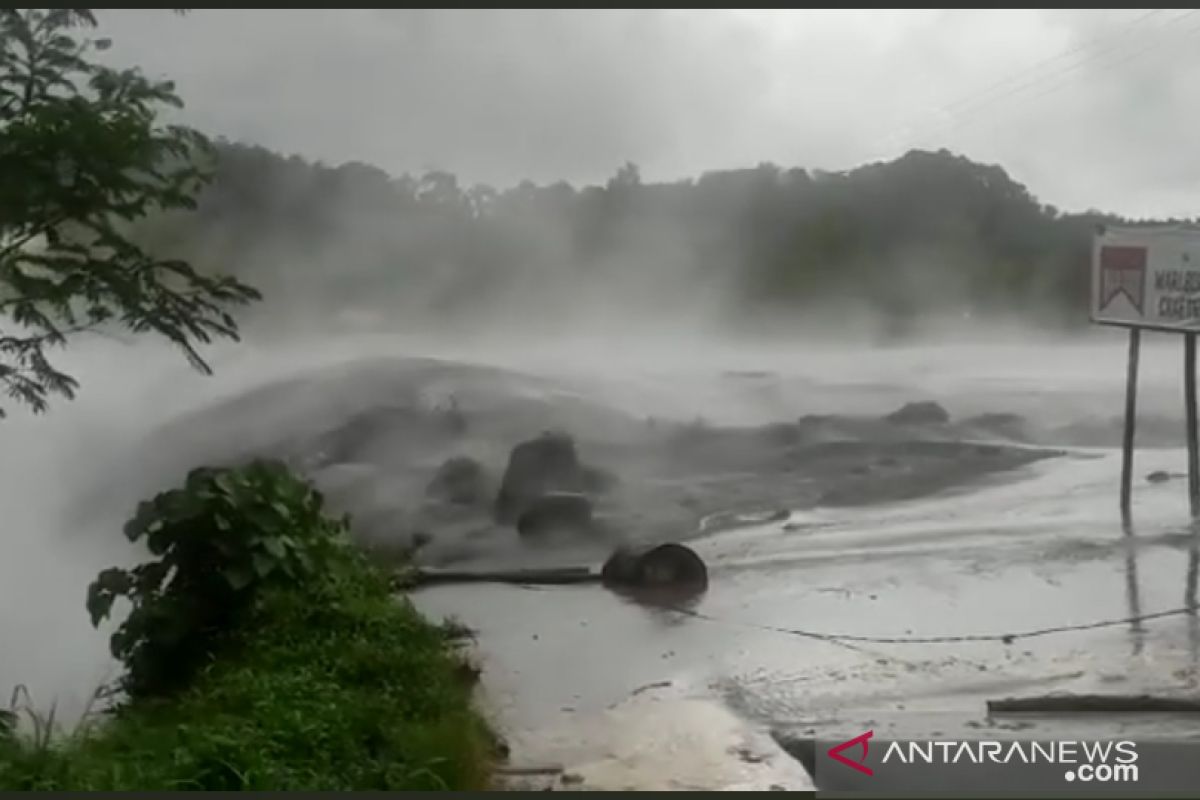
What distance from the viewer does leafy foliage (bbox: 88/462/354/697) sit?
357 cm

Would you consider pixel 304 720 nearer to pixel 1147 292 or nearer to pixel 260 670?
pixel 260 670

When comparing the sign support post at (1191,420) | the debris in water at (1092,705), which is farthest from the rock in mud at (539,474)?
the sign support post at (1191,420)

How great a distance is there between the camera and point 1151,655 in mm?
3729

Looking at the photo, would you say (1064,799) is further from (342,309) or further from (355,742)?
(342,309)

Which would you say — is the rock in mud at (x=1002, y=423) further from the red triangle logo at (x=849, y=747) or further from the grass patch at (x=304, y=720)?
the grass patch at (x=304, y=720)

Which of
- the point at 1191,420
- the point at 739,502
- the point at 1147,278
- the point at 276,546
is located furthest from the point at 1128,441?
the point at 276,546

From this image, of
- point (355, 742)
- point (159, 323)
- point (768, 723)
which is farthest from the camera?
point (159, 323)

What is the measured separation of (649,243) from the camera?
153 inches

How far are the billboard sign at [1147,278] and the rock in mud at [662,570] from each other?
150 centimetres

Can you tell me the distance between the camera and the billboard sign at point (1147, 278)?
12.7 feet

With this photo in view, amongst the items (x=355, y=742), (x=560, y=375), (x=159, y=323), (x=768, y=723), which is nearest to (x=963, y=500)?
(x=768, y=723)

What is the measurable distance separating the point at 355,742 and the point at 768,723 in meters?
1.15

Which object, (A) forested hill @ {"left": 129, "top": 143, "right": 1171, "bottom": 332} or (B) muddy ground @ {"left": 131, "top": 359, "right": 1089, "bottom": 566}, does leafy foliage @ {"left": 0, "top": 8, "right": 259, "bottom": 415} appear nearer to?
(A) forested hill @ {"left": 129, "top": 143, "right": 1171, "bottom": 332}
